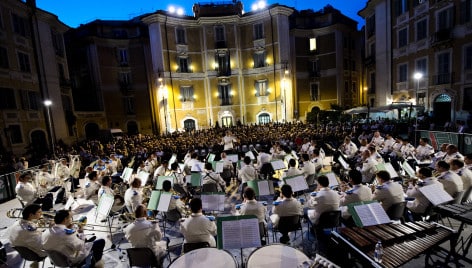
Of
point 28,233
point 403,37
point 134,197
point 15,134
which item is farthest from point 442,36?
point 15,134

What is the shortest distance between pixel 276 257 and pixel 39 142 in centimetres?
2488

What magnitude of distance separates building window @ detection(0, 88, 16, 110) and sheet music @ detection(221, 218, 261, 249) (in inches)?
895

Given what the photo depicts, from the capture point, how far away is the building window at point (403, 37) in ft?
72.6

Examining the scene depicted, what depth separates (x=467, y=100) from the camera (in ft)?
59.4

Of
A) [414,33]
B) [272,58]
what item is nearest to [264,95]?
[272,58]

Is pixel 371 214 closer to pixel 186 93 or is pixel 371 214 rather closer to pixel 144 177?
pixel 144 177

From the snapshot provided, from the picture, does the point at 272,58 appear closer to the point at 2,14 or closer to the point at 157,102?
the point at 157,102

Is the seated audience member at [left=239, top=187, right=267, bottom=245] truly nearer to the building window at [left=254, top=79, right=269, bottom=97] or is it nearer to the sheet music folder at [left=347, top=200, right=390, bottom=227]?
the sheet music folder at [left=347, top=200, right=390, bottom=227]

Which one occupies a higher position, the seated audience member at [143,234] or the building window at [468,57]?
the building window at [468,57]

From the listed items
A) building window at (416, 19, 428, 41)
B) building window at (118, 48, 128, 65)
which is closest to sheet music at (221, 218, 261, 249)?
building window at (416, 19, 428, 41)

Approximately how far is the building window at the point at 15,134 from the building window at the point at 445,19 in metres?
34.8

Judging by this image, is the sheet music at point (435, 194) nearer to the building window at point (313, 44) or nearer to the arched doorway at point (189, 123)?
the arched doorway at point (189, 123)

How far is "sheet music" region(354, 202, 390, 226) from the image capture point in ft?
13.2

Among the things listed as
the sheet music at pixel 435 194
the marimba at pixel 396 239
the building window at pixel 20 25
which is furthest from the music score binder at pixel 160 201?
the building window at pixel 20 25
